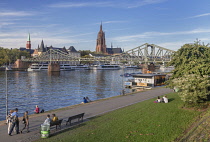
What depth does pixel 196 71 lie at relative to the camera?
21.6 metres

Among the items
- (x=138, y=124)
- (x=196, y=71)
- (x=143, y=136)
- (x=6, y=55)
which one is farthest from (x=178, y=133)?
(x=6, y=55)

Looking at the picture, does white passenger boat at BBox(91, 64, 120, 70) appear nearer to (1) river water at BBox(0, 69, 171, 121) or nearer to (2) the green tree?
(1) river water at BBox(0, 69, 171, 121)

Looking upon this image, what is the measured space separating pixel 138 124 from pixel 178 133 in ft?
10.2

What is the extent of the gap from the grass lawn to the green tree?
1.78m

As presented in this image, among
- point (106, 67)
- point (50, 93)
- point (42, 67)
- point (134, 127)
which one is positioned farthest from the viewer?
point (106, 67)

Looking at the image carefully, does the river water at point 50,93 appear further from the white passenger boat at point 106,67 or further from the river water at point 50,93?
the white passenger boat at point 106,67

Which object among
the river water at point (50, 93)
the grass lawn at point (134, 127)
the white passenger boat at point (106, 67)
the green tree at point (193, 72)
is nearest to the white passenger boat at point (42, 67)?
the white passenger boat at point (106, 67)

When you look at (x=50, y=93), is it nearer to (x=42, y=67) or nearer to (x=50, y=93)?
(x=50, y=93)

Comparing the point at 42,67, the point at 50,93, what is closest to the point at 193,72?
the point at 50,93

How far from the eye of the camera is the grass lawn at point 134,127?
13.1 metres

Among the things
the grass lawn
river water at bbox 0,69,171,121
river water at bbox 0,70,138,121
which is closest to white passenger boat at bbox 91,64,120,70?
river water at bbox 0,69,171,121

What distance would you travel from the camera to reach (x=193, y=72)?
2241 centimetres

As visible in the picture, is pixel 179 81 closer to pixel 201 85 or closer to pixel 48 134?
pixel 201 85

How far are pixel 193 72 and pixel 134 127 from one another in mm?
10793
